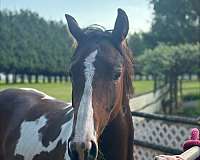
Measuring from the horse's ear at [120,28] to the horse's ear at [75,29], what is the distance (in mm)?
230

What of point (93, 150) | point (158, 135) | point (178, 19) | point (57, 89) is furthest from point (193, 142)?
point (57, 89)

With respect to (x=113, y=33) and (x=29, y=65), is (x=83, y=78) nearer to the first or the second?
(x=113, y=33)

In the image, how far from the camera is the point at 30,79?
44.8 m

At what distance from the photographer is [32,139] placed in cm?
368

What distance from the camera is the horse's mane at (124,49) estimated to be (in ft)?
9.21

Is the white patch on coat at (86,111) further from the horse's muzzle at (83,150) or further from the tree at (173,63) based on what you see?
the tree at (173,63)

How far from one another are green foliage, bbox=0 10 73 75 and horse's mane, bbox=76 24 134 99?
32014 mm

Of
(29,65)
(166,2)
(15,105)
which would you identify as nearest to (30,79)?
(29,65)

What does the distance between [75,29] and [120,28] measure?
1.10 feet

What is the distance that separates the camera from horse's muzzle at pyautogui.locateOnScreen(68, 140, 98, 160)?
2.23 meters

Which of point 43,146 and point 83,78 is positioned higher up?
point 83,78

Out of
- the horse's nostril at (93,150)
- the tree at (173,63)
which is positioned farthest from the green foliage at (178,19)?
the horse's nostril at (93,150)

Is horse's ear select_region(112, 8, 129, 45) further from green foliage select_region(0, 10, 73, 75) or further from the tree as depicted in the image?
green foliage select_region(0, 10, 73, 75)

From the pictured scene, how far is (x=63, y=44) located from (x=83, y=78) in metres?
47.4
